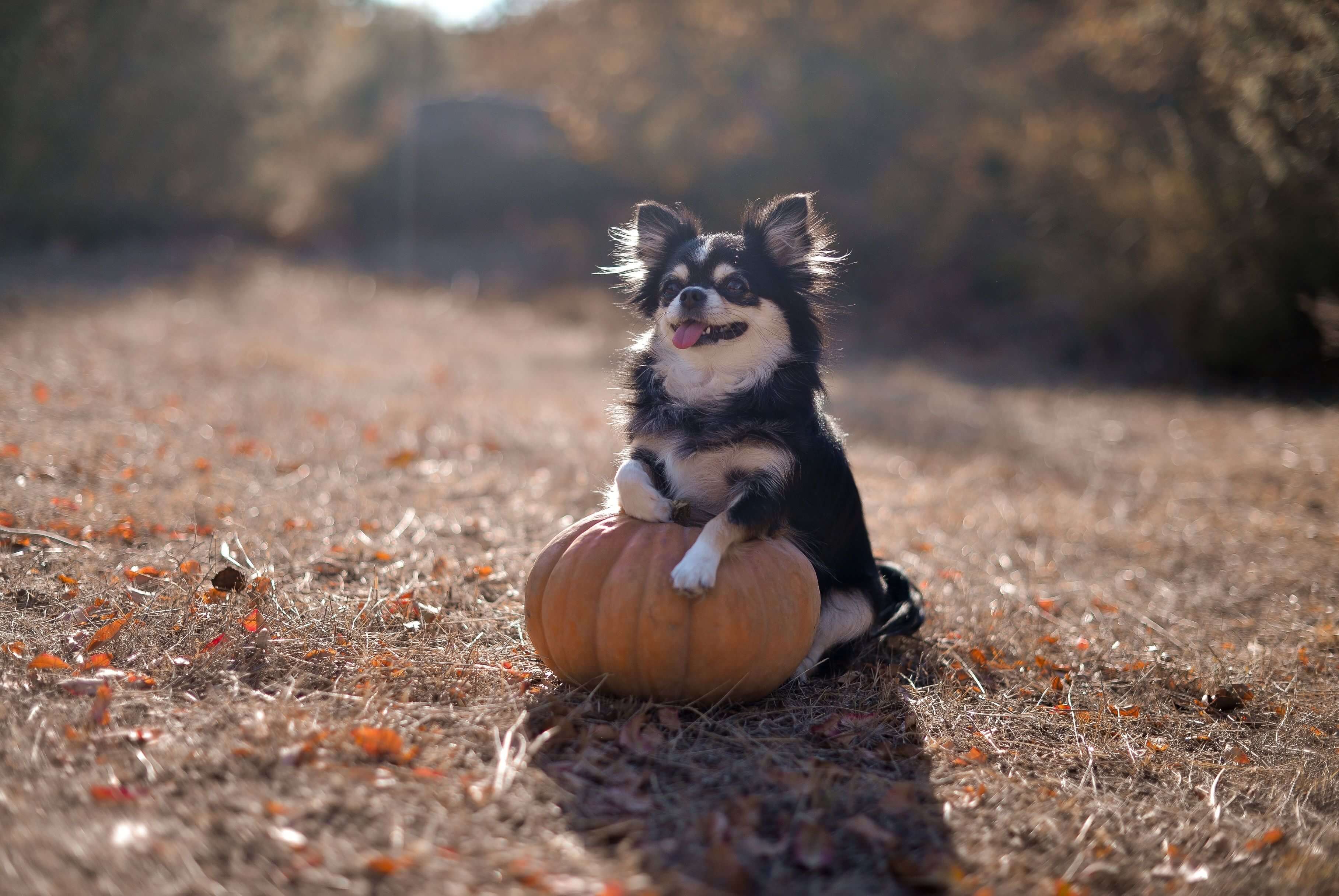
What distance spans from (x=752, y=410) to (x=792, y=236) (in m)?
0.77

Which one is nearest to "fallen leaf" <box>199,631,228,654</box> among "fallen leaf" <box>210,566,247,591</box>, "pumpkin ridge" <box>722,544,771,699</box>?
"fallen leaf" <box>210,566,247,591</box>

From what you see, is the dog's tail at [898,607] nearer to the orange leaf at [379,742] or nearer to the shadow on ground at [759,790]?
the shadow on ground at [759,790]

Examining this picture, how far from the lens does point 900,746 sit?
2893 millimetres

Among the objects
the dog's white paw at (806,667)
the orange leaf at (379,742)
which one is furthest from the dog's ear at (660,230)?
the orange leaf at (379,742)

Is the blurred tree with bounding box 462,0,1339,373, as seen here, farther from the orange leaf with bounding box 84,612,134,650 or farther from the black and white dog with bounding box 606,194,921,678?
the orange leaf with bounding box 84,612,134,650

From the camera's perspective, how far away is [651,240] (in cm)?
379

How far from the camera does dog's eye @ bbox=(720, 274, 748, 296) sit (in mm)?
3404

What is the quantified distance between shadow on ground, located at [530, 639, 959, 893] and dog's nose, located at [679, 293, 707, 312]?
53.4 inches

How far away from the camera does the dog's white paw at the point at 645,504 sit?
3020mm

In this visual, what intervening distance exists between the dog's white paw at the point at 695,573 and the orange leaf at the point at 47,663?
1.85 metres

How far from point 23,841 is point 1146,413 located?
412 inches

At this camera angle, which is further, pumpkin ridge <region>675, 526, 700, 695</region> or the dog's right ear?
the dog's right ear

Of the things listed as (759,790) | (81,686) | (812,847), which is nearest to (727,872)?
(812,847)

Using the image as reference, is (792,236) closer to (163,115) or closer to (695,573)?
(695,573)
